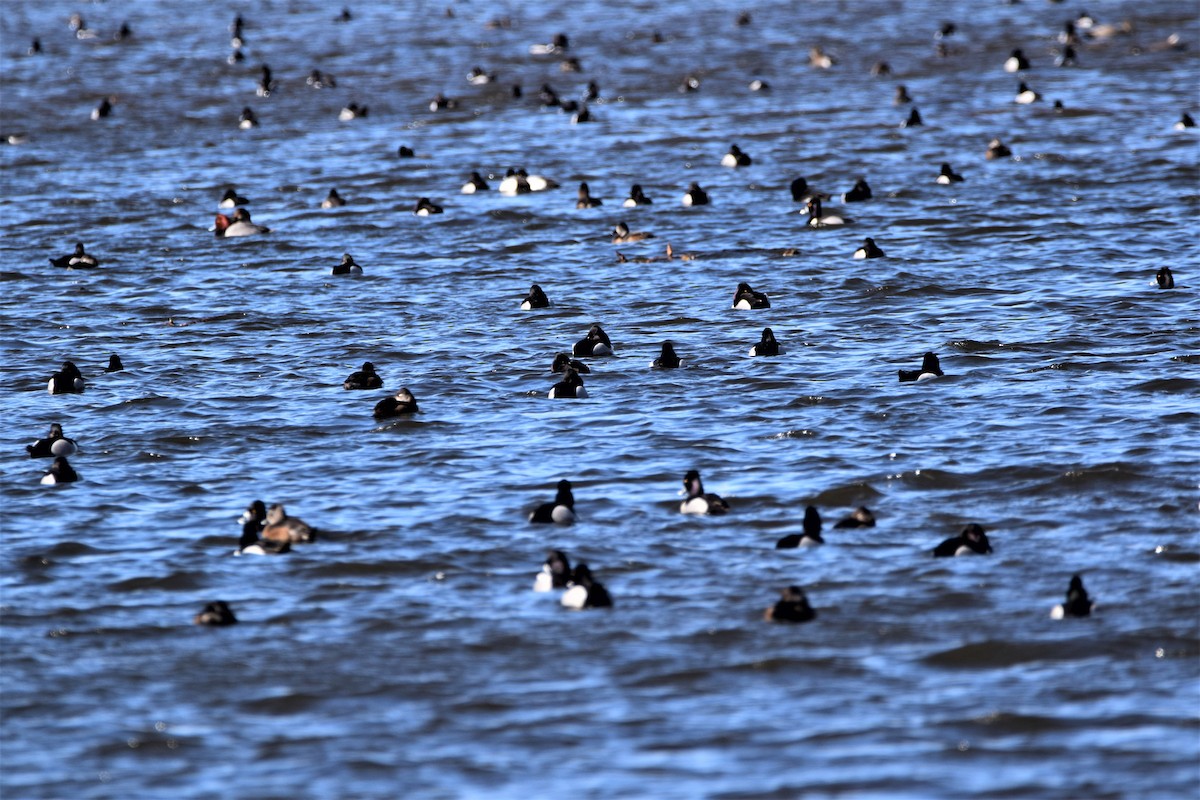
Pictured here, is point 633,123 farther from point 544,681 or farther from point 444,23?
point 544,681

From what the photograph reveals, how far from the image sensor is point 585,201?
4375 centimetres

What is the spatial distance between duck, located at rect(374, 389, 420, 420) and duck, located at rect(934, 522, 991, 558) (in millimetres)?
9321

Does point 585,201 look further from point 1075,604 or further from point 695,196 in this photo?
point 1075,604

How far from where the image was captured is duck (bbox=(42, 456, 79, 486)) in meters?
25.2

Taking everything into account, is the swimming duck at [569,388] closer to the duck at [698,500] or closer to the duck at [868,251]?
the duck at [698,500]

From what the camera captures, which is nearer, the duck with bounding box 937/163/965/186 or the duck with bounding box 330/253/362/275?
the duck with bounding box 330/253/362/275

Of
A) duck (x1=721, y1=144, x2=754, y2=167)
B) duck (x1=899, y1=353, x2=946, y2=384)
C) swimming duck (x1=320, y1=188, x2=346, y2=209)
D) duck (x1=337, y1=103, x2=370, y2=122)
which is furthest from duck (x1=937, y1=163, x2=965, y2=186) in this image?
duck (x1=337, y1=103, x2=370, y2=122)

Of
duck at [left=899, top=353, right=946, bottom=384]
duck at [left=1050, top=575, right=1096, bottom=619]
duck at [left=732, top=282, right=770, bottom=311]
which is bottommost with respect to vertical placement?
duck at [left=1050, top=575, right=1096, bottom=619]

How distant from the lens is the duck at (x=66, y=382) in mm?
29922

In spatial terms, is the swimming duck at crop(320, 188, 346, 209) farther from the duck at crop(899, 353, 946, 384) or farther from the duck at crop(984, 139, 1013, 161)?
the duck at crop(899, 353, 946, 384)

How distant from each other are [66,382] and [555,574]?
12365 millimetres

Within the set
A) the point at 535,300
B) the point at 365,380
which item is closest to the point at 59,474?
the point at 365,380

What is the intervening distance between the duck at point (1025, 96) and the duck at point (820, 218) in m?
15.1

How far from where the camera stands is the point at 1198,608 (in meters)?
19.9
